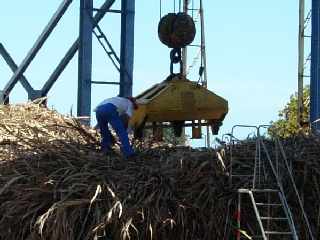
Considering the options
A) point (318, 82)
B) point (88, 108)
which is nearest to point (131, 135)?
point (318, 82)

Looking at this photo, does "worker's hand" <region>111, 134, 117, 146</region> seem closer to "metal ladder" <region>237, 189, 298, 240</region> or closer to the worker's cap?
the worker's cap

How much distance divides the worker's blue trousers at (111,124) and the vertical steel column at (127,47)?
971 centimetres

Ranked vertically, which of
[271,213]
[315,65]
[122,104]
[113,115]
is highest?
[315,65]

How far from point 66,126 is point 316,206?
4594mm

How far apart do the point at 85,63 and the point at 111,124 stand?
360 inches

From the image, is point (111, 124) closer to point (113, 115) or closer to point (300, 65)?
point (113, 115)

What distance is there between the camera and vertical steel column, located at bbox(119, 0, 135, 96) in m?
21.7

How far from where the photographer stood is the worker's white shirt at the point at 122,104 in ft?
38.8

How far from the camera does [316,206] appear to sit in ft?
32.1

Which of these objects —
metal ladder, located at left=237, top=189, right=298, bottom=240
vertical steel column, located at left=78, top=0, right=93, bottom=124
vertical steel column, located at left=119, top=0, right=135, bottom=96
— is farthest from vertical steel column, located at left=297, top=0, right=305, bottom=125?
metal ladder, located at left=237, top=189, right=298, bottom=240

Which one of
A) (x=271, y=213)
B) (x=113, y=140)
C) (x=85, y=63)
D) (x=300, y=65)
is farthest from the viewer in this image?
(x=85, y=63)

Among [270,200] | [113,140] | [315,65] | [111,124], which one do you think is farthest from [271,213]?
[315,65]

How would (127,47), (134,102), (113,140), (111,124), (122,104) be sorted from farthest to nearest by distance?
1. (127,47)
2. (113,140)
3. (134,102)
4. (122,104)
5. (111,124)

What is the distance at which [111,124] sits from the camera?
38.3 ft
